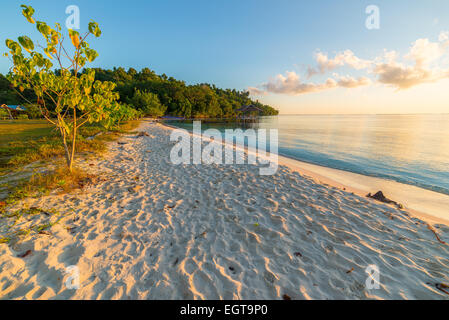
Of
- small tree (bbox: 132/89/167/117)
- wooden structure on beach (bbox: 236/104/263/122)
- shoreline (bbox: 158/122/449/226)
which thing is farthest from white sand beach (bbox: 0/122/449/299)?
small tree (bbox: 132/89/167/117)

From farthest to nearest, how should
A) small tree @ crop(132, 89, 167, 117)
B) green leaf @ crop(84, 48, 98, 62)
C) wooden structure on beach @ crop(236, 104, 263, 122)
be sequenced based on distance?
wooden structure on beach @ crop(236, 104, 263, 122) → small tree @ crop(132, 89, 167, 117) → green leaf @ crop(84, 48, 98, 62)

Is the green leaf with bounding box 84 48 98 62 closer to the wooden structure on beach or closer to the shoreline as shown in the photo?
the shoreline

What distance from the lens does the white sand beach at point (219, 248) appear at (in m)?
2.43

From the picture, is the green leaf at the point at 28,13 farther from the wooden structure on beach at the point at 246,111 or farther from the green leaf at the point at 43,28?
the wooden structure on beach at the point at 246,111

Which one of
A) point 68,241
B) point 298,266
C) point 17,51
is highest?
point 17,51

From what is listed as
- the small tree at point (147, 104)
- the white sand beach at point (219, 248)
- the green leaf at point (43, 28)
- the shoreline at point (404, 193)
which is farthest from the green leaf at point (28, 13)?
the small tree at point (147, 104)

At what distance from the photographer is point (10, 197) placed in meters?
4.20

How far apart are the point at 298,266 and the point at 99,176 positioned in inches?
272

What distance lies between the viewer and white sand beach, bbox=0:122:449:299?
2426 millimetres

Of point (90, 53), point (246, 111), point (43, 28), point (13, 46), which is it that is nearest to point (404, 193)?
point (90, 53)

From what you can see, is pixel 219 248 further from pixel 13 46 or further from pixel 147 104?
pixel 147 104
